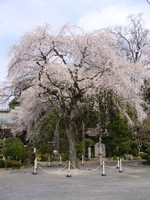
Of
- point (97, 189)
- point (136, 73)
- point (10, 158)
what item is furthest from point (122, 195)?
point (10, 158)

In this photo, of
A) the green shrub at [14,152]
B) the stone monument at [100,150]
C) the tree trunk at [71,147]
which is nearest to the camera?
the tree trunk at [71,147]

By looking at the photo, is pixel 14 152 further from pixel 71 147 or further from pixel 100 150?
pixel 100 150

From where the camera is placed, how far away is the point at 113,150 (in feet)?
75.4

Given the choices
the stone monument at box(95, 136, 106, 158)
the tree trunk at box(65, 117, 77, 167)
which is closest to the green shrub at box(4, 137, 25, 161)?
the tree trunk at box(65, 117, 77, 167)

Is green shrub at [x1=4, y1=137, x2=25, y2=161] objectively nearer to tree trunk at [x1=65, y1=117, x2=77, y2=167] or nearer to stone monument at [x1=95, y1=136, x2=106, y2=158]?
tree trunk at [x1=65, y1=117, x2=77, y2=167]

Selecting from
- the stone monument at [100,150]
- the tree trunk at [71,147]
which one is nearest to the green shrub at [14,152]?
the tree trunk at [71,147]

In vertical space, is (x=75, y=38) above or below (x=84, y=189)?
above

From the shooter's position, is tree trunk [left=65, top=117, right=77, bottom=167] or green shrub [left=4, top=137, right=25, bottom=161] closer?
tree trunk [left=65, top=117, right=77, bottom=167]

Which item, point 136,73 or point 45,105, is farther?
point 45,105

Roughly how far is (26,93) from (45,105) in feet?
6.14

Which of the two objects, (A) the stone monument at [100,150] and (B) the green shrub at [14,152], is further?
(A) the stone monument at [100,150]

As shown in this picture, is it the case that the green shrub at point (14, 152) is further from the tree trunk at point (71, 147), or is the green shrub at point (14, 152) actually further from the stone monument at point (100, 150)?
the stone monument at point (100, 150)

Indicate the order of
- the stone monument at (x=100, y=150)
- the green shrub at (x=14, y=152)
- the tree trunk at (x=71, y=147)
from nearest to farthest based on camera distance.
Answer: the tree trunk at (x=71, y=147) → the green shrub at (x=14, y=152) → the stone monument at (x=100, y=150)

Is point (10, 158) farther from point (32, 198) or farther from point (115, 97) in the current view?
point (32, 198)
